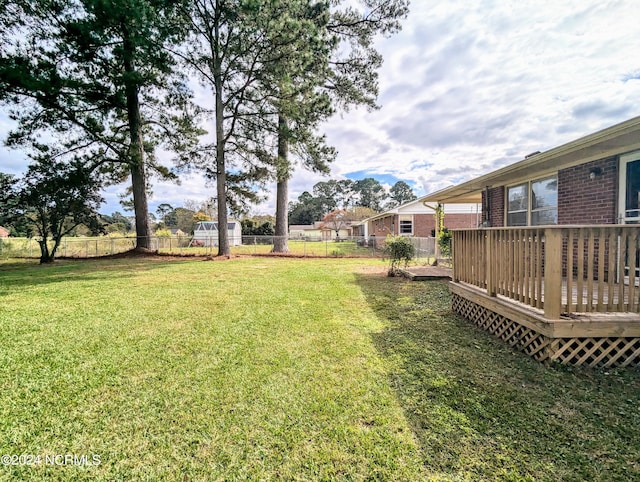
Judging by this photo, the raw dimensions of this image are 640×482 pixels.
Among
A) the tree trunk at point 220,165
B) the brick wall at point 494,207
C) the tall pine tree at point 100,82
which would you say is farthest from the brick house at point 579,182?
the tall pine tree at point 100,82

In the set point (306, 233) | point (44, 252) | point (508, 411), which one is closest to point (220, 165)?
point (44, 252)

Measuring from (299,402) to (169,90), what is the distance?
1605 centimetres

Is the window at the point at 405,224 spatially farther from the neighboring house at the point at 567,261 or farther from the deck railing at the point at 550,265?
the deck railing at the point at 550,265

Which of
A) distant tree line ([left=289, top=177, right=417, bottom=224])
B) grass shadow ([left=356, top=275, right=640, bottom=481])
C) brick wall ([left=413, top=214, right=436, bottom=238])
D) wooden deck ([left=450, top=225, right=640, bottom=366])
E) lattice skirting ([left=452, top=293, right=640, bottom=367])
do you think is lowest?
grass shadow ([left=356, top=275, right=640, bottom=481])

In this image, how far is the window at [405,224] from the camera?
2355 cm

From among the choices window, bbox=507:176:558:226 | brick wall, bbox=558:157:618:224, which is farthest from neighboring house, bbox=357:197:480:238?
brick wall, bbox=558:157:618:224

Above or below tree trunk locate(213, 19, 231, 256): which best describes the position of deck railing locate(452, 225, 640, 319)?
below

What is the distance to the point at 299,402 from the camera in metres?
2.45

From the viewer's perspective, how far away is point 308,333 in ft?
13.3

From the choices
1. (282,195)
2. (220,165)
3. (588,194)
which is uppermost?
(220,165)

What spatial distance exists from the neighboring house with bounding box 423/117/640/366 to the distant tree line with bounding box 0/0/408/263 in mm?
9954

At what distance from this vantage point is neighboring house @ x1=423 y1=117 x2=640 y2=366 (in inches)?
119

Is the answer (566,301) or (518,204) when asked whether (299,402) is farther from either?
(518,204)

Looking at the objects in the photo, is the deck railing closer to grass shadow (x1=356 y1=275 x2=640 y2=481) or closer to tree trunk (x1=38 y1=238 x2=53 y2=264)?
grass shadow (x1=356 y1=275 x2=640 y2=481)
